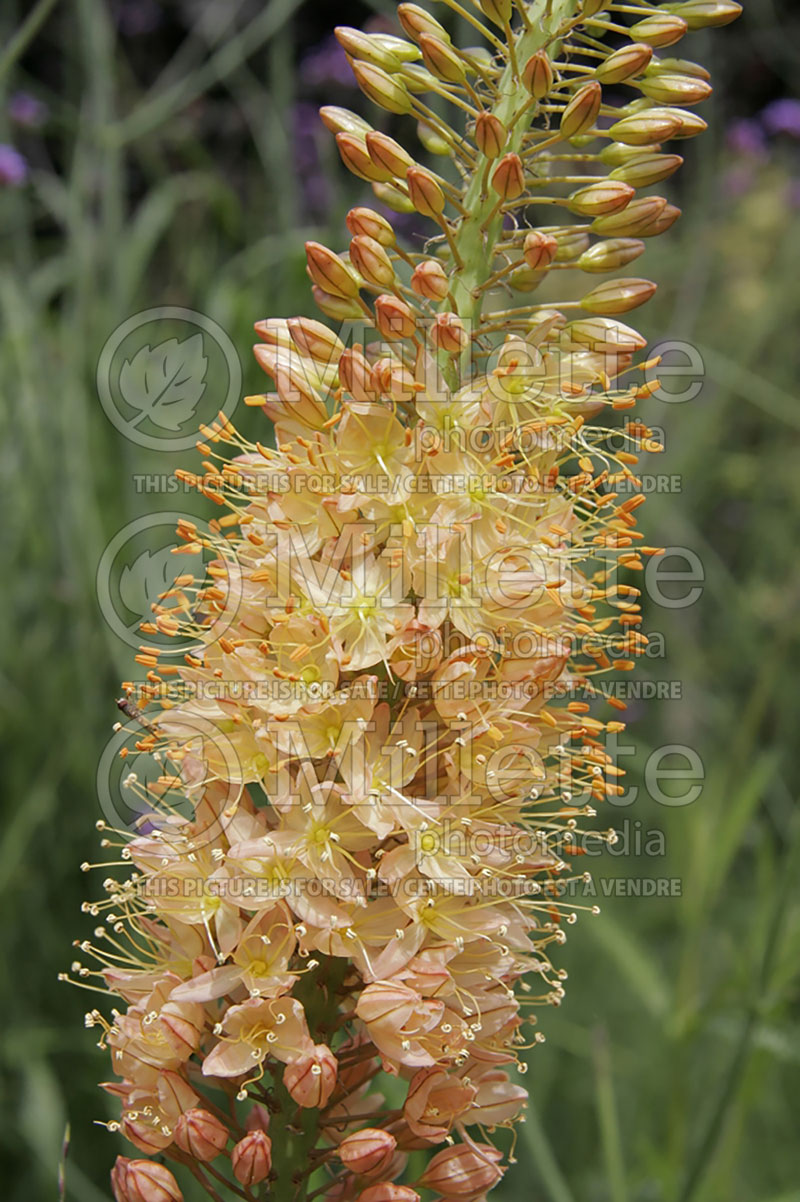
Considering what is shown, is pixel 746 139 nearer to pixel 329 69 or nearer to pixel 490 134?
pixel 329 69

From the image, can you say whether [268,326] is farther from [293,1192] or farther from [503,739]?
[293,1192]

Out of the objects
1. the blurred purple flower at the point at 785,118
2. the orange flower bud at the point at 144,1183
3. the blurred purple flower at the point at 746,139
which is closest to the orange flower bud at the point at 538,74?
the orange flower bud at the point at 144,1183

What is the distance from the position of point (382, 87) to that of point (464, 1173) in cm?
153

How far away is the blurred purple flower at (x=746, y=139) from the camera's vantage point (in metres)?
5.16

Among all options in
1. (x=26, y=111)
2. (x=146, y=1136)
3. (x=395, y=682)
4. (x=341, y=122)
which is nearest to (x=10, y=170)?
(x=26, y=111)

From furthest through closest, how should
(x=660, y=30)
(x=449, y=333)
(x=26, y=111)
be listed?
(x=26, y=111), (x=660, y=30), (x=449, y=333)

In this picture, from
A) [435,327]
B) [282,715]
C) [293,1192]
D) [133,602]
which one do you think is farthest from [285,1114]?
[133,602]

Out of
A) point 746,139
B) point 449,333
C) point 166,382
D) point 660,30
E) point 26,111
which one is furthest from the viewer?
point 746,139

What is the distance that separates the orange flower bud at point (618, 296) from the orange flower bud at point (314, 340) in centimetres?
37

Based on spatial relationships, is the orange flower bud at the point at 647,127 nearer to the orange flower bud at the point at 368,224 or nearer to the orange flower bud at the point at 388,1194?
the orange flower bud at the point at 368,224

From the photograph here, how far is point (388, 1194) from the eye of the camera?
4.58ft

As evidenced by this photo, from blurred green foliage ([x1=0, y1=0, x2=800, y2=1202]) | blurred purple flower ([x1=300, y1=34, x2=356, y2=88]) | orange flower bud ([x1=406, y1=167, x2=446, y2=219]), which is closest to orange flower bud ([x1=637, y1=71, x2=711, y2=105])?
orange flower bud ([x1=406, y1=167, x2=446, y2=219])

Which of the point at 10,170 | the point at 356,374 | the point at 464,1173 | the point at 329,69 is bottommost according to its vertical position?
the point at 464,1173

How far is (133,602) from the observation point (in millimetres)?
2990
